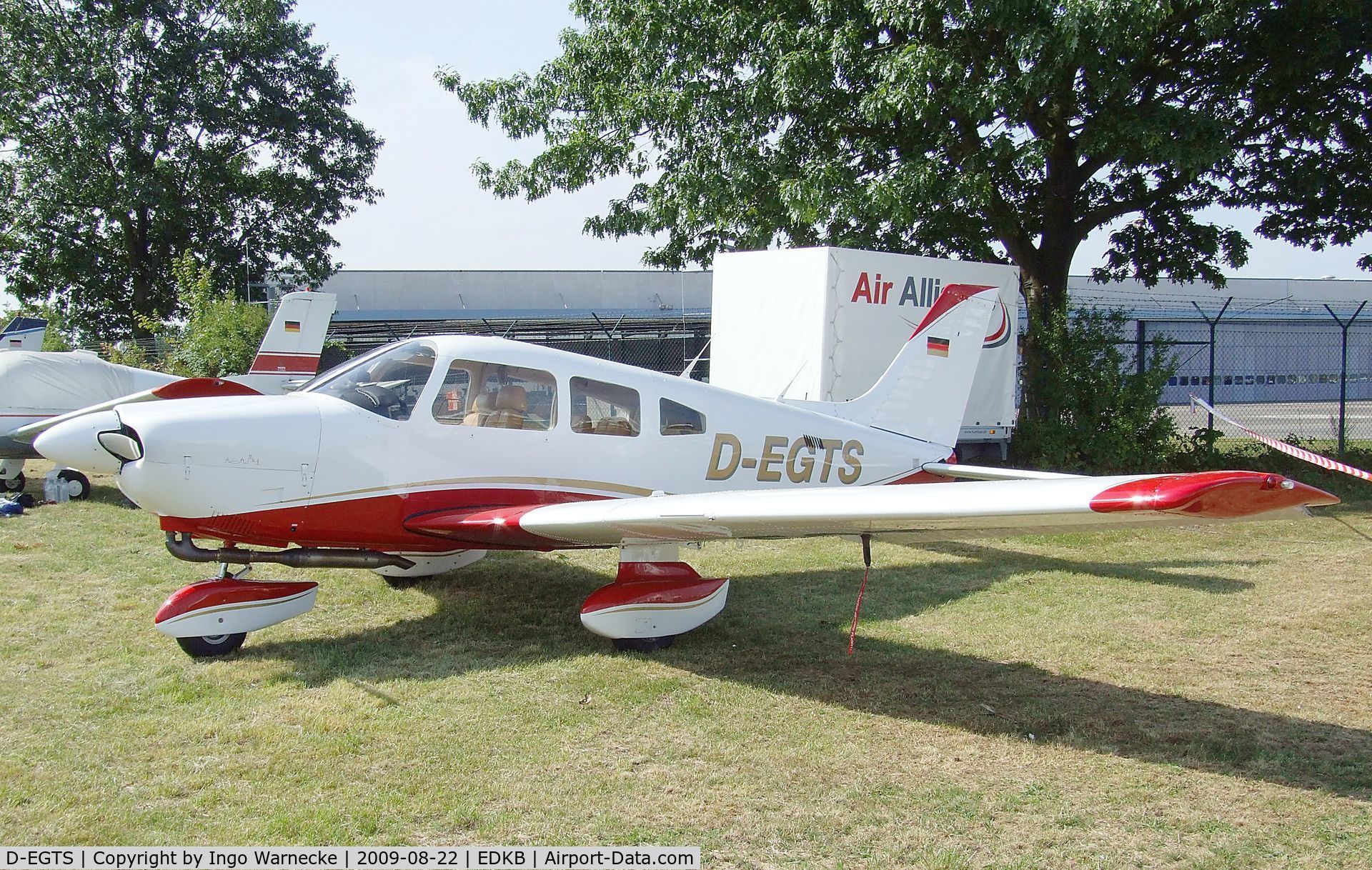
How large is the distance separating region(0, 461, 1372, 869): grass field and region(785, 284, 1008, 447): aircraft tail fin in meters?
1.44

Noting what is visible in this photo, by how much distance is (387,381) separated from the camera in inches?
230

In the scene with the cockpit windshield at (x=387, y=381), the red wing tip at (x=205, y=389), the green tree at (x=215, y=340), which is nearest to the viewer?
the cockpit windshield at (x=387, y=381)

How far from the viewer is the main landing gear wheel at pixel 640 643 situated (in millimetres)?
5516

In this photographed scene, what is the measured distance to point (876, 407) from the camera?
7.95 m

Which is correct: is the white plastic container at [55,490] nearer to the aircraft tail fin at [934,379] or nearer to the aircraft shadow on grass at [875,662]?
the aircraft shadow on grass at [875,662]

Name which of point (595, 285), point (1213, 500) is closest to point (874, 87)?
point (1213, 500)

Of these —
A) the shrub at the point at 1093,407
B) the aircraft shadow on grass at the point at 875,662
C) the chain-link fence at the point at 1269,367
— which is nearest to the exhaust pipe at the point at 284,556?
the aircraft shadow on grass at the point at 875,662

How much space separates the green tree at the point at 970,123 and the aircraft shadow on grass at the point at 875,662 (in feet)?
20.0

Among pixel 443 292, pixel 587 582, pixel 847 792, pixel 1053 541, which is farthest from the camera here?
pixel 443 292

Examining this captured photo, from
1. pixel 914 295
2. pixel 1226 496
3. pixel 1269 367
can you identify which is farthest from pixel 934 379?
pixel 1269 367

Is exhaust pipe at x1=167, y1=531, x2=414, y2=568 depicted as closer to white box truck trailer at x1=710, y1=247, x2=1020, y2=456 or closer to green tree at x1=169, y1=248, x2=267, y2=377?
white box truck trailer at x1=710, y1=247, x2=1020, y2=456

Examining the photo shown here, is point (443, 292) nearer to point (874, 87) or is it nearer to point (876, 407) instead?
point (874, 87)

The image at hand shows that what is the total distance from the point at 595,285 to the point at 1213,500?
1208 inches

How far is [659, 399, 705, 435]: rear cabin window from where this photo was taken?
6473 millimetres
